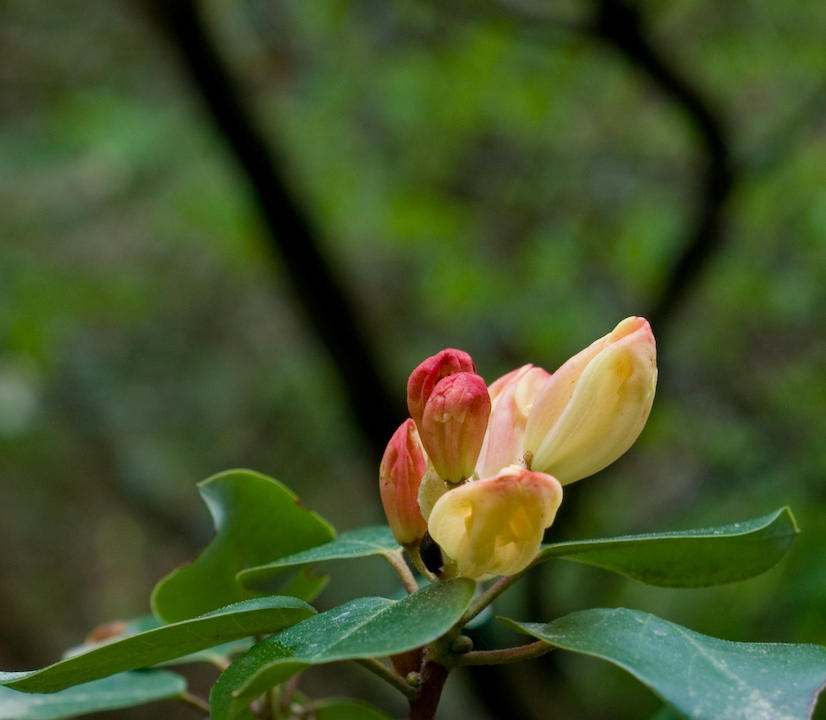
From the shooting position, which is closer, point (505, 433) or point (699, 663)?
point (699, 663)

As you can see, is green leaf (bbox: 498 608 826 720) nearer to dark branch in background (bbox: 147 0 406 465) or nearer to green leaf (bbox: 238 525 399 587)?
green leaf (bbox: 238 525 399 587)

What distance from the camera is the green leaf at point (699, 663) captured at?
1.24ft

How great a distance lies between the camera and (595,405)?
1.66 feet

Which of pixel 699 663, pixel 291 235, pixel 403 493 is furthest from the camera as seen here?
pixel 291 235

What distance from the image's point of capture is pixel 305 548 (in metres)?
0.66

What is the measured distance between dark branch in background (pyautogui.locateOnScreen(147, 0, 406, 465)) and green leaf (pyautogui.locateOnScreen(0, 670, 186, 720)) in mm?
1718

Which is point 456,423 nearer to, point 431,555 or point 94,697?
point 431,555

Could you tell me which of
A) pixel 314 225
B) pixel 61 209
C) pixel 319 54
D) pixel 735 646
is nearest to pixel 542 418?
pixel 735 646

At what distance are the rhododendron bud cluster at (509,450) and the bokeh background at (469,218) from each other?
1.63 meters

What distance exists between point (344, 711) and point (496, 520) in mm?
348

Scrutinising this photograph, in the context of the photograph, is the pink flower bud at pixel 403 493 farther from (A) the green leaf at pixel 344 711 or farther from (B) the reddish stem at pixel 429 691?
(A) the green leaf at pixel 344 711

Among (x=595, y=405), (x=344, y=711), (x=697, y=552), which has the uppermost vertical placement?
(x=595, y=405)

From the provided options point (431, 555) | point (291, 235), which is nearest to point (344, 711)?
point (431, 555)

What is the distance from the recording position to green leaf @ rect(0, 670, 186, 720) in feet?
1.97
